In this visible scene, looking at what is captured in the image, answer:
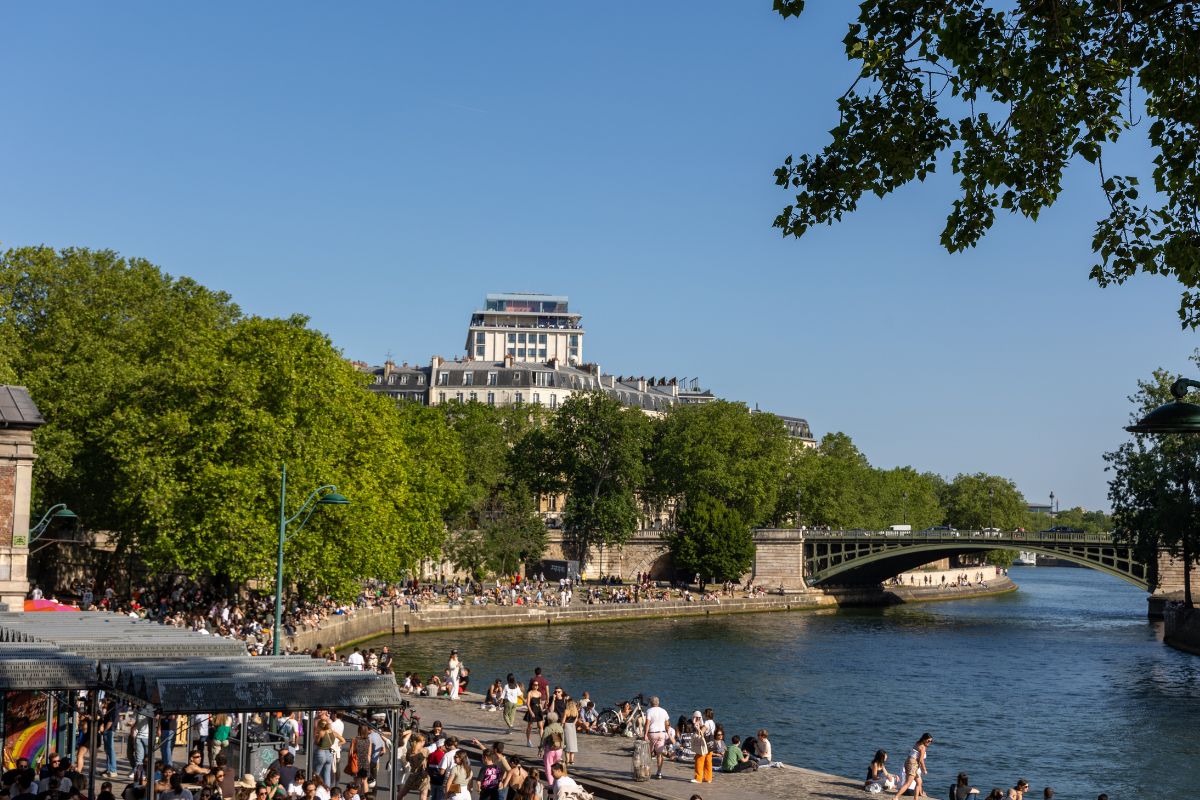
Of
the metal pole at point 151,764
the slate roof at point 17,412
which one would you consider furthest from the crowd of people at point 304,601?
the metal pole at point 151,764

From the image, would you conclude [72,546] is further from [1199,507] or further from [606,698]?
[1199,507]

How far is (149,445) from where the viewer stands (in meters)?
43.2

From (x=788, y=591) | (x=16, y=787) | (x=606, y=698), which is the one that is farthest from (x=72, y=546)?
(x=788, y=591)

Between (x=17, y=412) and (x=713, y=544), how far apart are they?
5448 cm

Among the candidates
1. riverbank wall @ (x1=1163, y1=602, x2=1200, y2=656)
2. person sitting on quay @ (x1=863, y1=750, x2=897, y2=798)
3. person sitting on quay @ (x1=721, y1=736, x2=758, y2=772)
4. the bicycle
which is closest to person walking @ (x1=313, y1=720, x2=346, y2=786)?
person sitting on quay @ (x1=721, y1=736, x2=758, y2=772)

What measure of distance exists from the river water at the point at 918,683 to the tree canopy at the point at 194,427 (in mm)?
6861

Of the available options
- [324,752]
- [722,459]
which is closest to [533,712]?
[324,752]

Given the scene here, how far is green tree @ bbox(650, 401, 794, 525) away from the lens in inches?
3543

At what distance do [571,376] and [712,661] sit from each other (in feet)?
273

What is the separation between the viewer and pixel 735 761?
80.2 feet

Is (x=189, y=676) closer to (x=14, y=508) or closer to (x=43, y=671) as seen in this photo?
(x=43, y=671)

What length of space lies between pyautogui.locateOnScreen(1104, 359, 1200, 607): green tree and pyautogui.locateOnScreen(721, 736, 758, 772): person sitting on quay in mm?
39463

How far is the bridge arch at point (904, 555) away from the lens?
76500 millimetres

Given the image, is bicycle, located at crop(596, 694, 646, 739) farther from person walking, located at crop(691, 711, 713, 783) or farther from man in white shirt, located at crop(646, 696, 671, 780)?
person walking, located at crop(691, 711, 713, 783)
